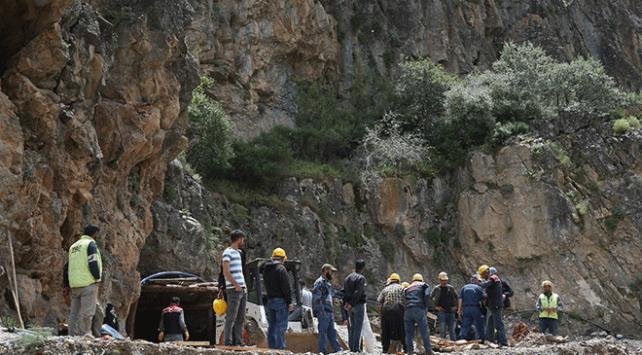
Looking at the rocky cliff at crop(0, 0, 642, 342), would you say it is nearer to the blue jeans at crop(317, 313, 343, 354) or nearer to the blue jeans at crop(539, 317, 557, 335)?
the blue jeans at crop(317, 313, 343, 354)

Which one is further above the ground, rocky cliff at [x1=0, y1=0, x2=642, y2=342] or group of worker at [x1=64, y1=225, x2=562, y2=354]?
rocky cliff at [x1=0, y1=0, x2=642, y2=342]

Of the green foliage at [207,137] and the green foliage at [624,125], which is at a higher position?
the green foliage at [624,125]

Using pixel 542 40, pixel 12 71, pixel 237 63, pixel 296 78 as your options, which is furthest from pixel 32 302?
pixel 542 40

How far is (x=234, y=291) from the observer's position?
13094mm

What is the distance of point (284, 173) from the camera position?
102ft

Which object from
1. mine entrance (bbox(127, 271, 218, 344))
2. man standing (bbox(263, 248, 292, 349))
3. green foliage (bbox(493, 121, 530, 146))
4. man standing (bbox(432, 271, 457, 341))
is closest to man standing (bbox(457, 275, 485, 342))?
man standing (bbox(432, 271, 457, 341))

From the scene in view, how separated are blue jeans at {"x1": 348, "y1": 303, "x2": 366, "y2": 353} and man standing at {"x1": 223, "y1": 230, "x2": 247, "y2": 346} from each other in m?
2.24

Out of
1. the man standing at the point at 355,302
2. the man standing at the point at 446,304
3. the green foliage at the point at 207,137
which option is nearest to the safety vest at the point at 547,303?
the man standing at the point at 446,304

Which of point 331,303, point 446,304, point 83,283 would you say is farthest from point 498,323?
point 83,283

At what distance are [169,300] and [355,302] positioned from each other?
9830mm

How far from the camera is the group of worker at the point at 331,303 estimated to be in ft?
38.8

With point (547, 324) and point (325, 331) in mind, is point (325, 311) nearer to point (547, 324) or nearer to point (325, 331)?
point (325, 331)

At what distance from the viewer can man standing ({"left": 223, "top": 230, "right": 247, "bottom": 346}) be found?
1298 centimetres

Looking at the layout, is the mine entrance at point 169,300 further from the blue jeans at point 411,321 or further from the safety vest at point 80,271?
the safety vest at point 80,271
